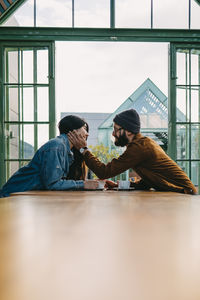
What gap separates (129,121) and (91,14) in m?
1.82

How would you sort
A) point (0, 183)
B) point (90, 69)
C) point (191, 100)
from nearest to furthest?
point (0, 183), point (191, 100), point (90, 69)

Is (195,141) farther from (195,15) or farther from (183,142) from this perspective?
(195,15)

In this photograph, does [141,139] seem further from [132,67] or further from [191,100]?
[132,67]

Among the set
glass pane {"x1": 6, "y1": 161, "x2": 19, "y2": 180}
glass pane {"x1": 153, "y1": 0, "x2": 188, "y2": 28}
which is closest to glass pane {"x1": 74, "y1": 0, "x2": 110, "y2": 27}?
glass pane {"x1": 153, "y1": 0, "x2": 188, "y2": 28}

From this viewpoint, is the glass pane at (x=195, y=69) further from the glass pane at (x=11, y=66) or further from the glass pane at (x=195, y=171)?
the glass pane at (x=11, y=66)

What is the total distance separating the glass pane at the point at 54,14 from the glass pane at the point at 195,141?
75.1 inches

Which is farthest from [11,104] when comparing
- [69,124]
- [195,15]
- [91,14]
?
[195,15]

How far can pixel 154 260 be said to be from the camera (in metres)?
0.25

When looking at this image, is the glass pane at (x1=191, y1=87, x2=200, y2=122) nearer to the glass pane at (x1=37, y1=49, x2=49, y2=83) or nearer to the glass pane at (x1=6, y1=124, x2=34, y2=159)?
the glass pane at (x1=37, y1=49, x2=49, y2=83)

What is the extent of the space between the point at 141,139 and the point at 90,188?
610mm

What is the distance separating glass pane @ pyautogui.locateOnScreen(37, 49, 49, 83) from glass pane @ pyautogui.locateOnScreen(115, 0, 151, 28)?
36.3 inches

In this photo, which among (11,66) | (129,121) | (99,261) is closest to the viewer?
(99,261)

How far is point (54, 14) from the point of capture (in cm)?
328

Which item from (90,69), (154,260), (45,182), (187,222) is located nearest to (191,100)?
(45,182)
